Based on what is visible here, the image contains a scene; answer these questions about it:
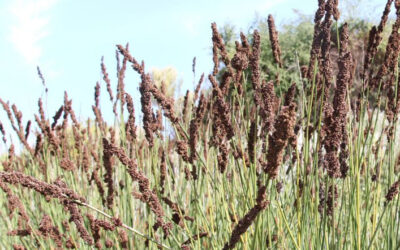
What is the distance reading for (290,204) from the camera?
2.50 meters

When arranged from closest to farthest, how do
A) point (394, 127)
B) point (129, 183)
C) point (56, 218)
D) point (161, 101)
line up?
point (161, 101)
point (394, 127)
point (129, 183)
point (56, 218)

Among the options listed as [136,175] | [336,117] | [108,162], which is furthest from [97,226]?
[336,117]

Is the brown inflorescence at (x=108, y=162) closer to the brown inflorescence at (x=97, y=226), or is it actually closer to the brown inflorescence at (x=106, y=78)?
the brown inflorescence at (x=97, y=226)

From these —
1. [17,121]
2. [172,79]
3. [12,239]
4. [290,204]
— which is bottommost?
[12,239]

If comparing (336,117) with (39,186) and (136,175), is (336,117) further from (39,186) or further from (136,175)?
(39,186)

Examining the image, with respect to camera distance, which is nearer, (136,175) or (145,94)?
(136,175)

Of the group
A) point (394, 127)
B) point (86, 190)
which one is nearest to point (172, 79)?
point (86, 190)

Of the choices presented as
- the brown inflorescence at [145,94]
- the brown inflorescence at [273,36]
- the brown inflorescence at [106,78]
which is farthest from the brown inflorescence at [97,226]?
the brown inflorescence at [106,78]

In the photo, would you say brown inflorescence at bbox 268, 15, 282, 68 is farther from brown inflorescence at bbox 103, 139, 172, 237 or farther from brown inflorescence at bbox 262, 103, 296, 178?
brown inflorescence at bbox 262, 103, 296, 178

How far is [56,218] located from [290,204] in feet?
4.57

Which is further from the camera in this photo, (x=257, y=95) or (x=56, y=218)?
(x=56, y=218)

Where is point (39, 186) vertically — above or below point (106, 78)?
below

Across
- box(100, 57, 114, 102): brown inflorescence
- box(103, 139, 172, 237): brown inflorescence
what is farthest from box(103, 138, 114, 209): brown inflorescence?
box(100, 57, 114, 102): brown inflorescence

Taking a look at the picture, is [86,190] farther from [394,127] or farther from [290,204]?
[394,127]
